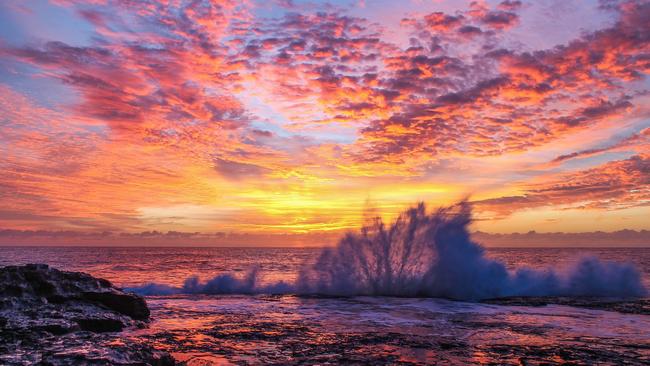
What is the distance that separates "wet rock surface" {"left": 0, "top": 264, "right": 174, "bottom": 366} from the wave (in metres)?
9.40

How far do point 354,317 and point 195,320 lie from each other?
15.2 ft

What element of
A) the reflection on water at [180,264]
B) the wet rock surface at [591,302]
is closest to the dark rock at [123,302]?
the reflection on water at [180,264]

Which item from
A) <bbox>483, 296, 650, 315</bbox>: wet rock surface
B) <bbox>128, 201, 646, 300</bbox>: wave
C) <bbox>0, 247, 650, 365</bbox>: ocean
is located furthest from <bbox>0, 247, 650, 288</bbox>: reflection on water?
<bbox>0, 247, 650, 365</bbox>: ocean

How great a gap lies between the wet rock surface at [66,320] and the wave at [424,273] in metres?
9.40

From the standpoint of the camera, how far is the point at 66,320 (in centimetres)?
905

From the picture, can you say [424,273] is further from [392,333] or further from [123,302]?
[123,302]

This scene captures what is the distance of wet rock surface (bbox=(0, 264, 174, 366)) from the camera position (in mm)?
5797

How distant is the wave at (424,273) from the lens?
2064 centimetres

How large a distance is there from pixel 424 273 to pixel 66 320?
52.4 ft

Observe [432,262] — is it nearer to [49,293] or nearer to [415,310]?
[415,310]

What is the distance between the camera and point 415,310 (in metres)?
14.8

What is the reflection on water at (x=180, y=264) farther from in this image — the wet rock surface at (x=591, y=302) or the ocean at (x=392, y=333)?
the ocean at (x=392, y=333)

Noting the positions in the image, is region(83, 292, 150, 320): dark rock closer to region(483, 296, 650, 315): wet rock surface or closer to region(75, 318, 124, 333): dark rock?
region(75, 318, 124, 333): dark rock

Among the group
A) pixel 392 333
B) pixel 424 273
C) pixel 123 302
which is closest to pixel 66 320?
pixel 123 302
